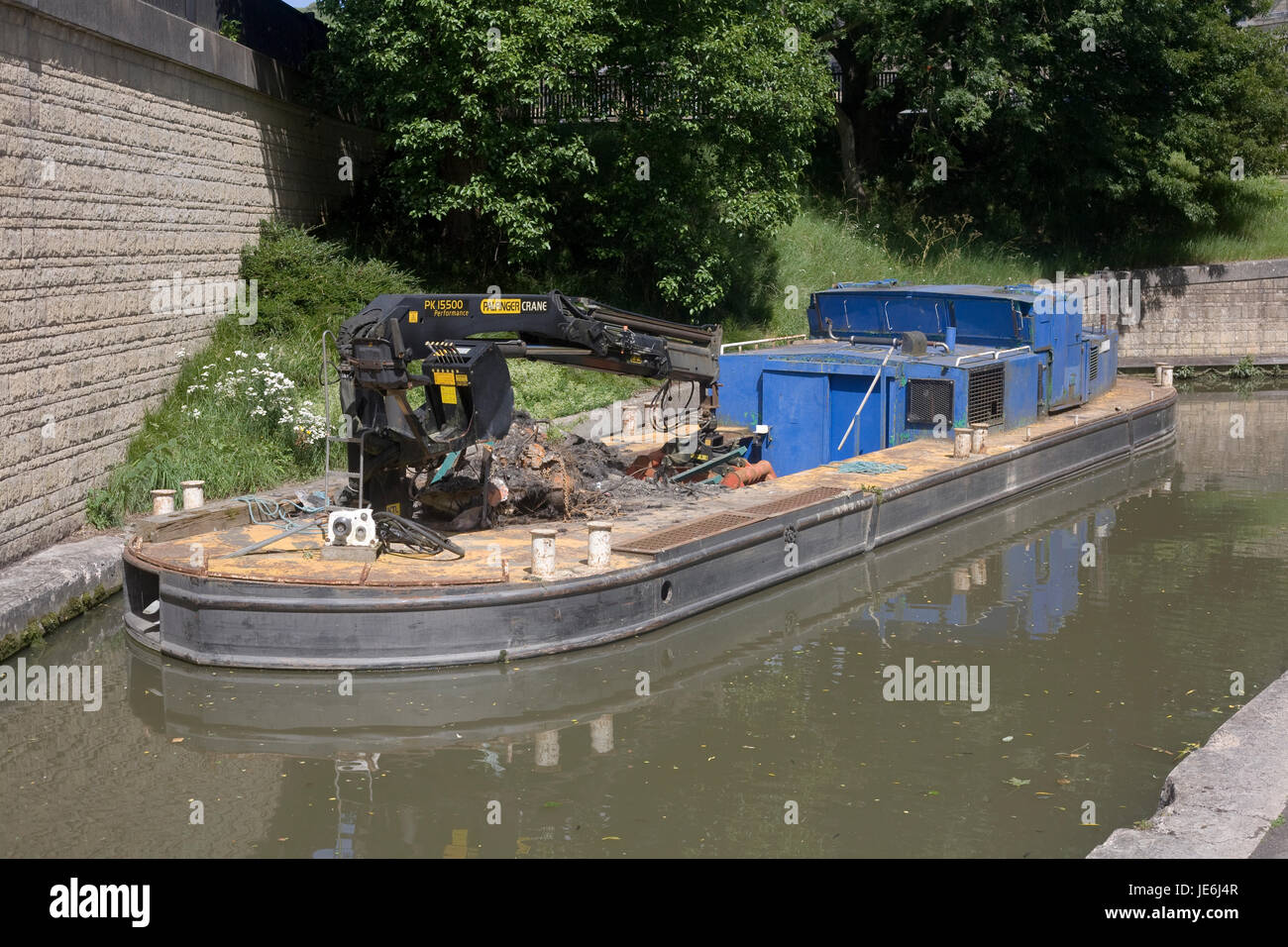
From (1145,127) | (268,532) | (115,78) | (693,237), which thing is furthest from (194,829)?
(1145,127)

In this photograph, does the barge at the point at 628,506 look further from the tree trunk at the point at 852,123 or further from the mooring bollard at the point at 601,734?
the tree trunk at the point at 852,123

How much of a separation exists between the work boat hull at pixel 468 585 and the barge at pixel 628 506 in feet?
0.06

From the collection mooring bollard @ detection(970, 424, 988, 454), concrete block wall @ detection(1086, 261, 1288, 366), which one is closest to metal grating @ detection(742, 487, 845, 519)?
mooring bollard @ detection(970, 424, 988, 454)

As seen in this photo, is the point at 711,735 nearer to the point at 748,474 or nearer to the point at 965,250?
the point at 748,474

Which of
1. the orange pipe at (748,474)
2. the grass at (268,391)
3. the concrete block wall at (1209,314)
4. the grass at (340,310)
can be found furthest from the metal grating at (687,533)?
the concrete block wall at (1209,314)

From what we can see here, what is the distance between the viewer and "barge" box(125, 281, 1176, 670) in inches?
385

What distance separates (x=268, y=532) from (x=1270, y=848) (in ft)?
26.3

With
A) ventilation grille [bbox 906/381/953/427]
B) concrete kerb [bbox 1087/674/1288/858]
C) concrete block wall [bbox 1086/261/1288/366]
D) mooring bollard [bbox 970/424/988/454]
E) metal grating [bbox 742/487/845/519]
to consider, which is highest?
concrete block wall [bbox 1086/261/1288/366]

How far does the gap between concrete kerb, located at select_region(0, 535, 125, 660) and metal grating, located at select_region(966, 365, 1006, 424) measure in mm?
9815

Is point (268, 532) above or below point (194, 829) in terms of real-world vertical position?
above

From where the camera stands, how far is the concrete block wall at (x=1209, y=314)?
29875 mm

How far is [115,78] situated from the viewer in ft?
47.5

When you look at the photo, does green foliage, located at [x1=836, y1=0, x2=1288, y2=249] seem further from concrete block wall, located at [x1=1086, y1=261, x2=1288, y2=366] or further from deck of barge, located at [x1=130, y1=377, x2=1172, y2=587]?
deck of barge, located at [x1=130, y1=377, x2=1172, y2=587]
